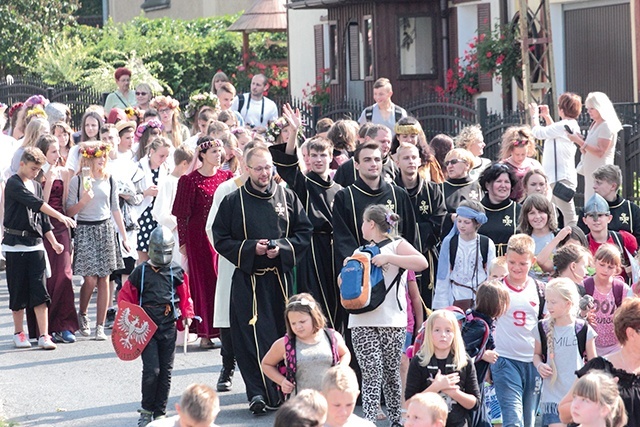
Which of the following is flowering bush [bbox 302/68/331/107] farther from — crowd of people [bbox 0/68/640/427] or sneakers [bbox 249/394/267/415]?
sneakers [bbox 249/394/267/415]

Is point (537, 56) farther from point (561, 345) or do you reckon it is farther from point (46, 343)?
point (561, 345)

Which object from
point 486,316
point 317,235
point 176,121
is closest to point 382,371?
point 486,316

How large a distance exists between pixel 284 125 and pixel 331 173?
1.32m

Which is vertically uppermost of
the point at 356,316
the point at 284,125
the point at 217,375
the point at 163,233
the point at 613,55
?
the point at 613,55

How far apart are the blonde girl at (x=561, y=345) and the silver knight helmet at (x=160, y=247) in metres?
2.76

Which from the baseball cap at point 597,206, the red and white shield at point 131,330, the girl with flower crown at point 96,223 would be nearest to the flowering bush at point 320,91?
the girl with flower crown at point 96,223

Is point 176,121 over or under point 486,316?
over

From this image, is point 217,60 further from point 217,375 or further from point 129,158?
point 217,375

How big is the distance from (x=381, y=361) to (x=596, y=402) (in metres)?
2.92

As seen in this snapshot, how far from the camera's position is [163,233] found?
9.00 meters

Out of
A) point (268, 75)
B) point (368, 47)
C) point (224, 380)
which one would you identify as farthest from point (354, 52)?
point (224, 380)

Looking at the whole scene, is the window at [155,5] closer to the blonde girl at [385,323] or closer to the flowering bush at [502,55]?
the flowering bush at [502,55]

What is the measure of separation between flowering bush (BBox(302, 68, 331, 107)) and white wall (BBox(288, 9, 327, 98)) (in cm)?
117

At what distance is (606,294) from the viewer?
331 inches
